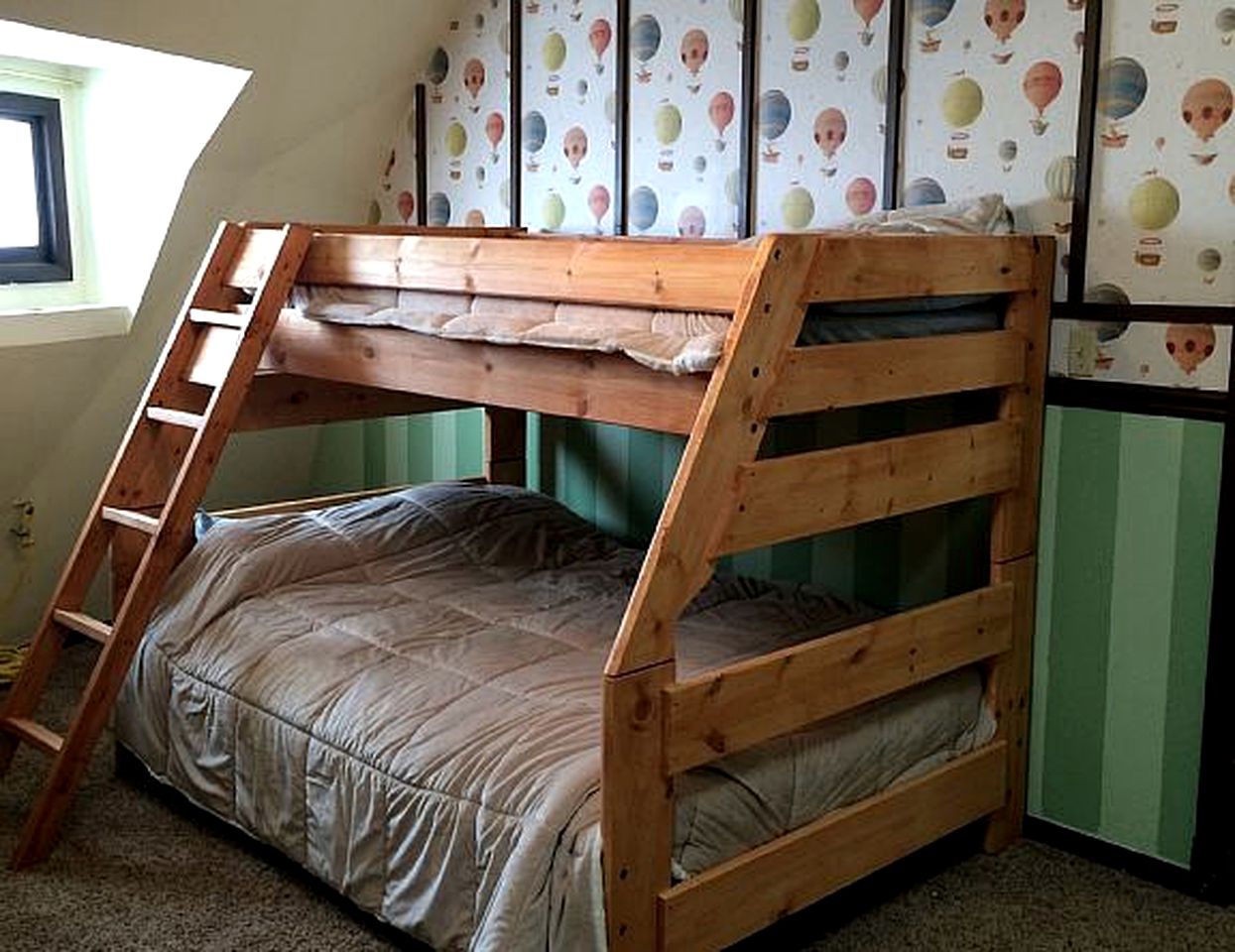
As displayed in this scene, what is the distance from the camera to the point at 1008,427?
268 centimetres

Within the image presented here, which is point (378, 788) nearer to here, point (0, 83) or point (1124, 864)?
point (1124, 864)

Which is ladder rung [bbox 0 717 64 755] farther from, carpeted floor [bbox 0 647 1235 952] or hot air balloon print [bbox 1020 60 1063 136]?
hot air balloon print [bbox 1020 60 1063 136]

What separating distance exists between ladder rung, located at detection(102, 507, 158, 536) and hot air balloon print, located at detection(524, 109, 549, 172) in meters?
1.42

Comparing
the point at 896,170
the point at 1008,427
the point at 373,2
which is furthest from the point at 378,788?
the point at 373,2

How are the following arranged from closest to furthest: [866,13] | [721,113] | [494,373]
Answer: [494,373]
[866,13]
[721,113]

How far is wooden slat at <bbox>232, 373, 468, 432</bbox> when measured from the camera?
3.22m

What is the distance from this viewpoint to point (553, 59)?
12.0 feet

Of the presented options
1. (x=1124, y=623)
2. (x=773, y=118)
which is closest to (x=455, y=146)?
(x=773, y=118)

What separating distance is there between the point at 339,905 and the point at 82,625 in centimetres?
88

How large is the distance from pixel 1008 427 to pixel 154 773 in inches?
77.3

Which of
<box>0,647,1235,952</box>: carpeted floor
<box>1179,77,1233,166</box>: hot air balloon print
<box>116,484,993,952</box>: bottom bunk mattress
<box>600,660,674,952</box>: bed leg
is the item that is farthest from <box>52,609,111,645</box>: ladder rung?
<box>1179,77,1233,166</box>: hot air balloon print

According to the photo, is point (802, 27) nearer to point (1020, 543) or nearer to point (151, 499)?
point (1020, 543)

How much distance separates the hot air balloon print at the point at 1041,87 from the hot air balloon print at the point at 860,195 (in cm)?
39

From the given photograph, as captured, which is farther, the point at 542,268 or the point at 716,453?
the point at 542,268
